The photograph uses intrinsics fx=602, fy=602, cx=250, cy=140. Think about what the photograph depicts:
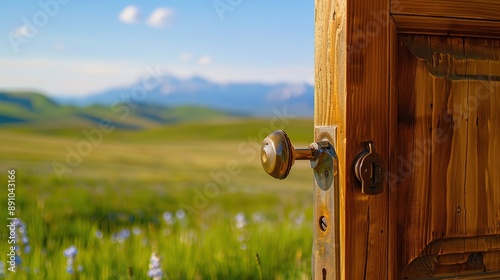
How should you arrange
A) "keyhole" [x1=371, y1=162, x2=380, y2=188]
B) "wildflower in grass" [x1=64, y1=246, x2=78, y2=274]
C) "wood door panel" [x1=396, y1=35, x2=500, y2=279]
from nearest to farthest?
1. "keyhole" [x1=371, y1=162, x2=380, y2=188]
2. "wood door panel" [x1=396, y1=35, x2=500, y2=279]
3. "wildflower in grass" [x1=64, y1=246, x2=78, y2=274]

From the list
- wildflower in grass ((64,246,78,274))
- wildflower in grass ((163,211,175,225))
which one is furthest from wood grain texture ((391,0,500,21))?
wildflower in grass ((163,211,175,225))

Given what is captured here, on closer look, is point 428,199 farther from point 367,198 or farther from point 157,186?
point 157,186

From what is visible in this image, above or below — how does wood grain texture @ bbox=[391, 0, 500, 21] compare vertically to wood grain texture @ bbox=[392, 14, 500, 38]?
above

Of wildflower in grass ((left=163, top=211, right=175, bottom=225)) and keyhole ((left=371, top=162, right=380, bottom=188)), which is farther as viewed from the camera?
wildflower in grass ((left=163, top=211, right=175, bottom=225))

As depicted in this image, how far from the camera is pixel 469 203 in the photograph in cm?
150

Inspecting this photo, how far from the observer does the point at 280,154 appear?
1.31m

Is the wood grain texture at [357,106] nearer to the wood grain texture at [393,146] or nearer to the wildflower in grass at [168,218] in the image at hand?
the wood grain texture at [393,146]

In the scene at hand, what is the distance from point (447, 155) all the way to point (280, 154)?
0.43 metres

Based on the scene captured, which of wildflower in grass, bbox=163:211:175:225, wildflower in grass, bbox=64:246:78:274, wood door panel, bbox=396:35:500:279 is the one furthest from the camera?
wildflower in grass, bbox=163:211:175:225

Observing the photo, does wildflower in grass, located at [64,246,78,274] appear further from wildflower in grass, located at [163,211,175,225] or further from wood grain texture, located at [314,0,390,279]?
wood grain texture, located at [314,0,390,279]

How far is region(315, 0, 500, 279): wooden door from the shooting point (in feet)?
4.30

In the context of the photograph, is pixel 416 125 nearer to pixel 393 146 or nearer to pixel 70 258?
pixel 393 146

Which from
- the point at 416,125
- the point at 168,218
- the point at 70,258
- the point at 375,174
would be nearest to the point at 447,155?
the point at 416,125

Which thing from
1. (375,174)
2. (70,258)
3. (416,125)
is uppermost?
(416,125)
